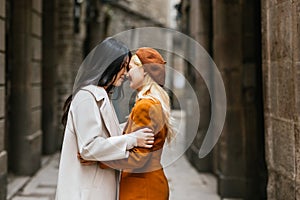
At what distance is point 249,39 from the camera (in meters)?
6.35

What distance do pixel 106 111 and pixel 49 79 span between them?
8049mm

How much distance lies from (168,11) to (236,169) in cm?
2142

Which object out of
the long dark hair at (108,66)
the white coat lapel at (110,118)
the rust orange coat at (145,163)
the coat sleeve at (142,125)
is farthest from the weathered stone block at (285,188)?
the long dark hair at (108,66)

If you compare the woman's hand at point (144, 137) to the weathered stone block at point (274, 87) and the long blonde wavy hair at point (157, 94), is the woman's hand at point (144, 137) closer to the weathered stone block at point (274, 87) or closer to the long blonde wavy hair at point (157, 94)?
the long blonde wavy hair at point (157, 94)

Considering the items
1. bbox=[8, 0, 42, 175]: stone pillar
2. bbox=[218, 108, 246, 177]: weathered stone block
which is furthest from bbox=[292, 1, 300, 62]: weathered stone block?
bbox=[8, 0, 42, 175]: stone pillar

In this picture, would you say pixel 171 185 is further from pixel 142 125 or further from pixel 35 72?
pixel 142 125

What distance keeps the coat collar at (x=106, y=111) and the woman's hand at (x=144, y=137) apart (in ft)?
0.60

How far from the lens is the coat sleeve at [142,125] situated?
8.09 ft

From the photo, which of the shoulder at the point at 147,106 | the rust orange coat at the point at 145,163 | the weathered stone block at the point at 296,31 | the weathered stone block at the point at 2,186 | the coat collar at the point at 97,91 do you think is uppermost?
the weathered stone block at the point at 296,31

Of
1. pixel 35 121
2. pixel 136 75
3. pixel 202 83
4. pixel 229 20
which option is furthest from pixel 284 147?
pixel 35 121

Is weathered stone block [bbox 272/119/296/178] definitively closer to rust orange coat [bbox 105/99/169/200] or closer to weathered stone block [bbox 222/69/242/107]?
rust orange coat [bbox 105/99/169/200]

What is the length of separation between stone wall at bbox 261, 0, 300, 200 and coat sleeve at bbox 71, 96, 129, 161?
140 cm

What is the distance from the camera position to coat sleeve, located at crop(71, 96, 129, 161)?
8.06ft

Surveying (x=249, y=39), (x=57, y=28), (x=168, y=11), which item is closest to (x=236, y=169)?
(x=249, y=39)
